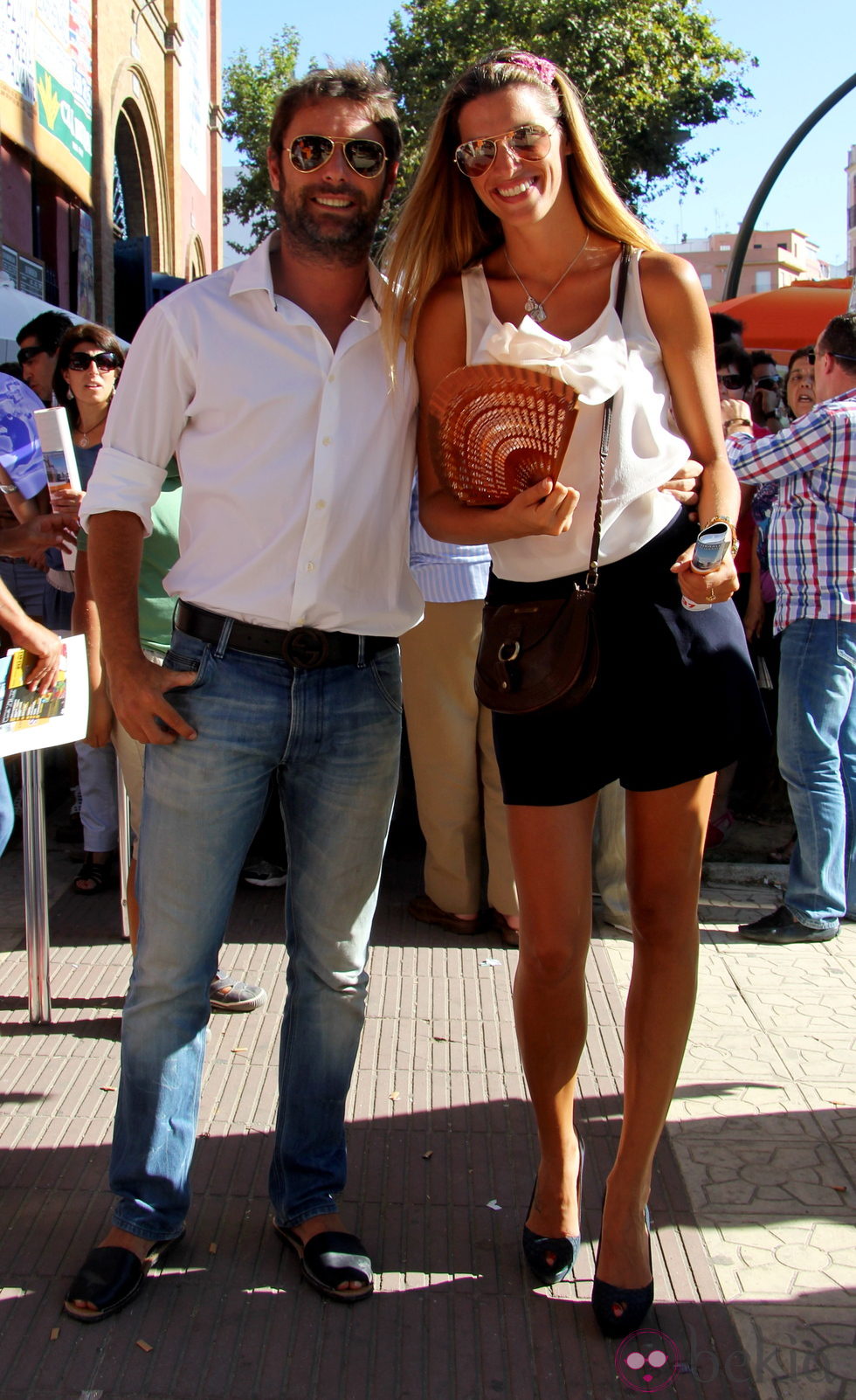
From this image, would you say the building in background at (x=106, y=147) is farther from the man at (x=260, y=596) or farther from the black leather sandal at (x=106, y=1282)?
the black leather sandal at (x=106, y=1282)

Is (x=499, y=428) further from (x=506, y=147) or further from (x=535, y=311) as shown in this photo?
(x=506, y=147)

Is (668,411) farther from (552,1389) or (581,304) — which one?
(552,1389)

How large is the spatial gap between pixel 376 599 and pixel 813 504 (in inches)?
108

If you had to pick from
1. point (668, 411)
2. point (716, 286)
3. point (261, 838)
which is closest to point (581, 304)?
point (668, 411)

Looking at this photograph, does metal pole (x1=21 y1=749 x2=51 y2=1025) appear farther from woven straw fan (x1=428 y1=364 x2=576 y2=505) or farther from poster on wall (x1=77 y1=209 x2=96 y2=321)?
poster on wall (x1=77 y1=209 x2=96 y2=321)

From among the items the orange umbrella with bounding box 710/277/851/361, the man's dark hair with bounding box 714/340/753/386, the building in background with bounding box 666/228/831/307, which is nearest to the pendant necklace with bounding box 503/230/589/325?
the man's dark hair with bounding box 714/340/753/386

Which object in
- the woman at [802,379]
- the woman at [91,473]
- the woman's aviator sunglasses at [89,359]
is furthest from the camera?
the woman at [802,379]

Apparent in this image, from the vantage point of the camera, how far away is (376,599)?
259 cm

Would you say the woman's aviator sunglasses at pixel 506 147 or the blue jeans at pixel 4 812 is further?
the blue jeans at pixel 4 812

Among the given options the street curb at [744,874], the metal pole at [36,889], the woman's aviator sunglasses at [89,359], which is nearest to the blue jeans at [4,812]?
the metal pole at [36,889]

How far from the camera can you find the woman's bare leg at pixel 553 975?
251 cm

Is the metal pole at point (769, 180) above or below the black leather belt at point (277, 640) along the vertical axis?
above

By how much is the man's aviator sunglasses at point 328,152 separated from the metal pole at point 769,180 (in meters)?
9.76


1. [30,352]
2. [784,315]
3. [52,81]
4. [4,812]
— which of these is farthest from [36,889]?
[52,81]
